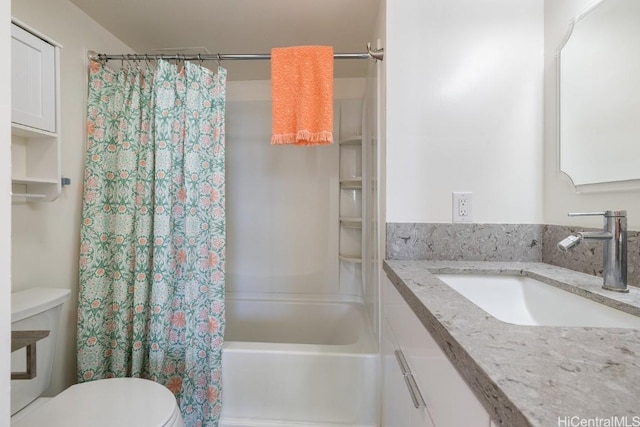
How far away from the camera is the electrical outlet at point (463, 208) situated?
1.18m

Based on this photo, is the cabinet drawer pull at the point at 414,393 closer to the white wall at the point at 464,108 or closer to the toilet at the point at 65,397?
the white wall at the point at 464,108

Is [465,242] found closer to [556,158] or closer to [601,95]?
[556,158]

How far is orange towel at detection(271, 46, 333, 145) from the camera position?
1.37 meters

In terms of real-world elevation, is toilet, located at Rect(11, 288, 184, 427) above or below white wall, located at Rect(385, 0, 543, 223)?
below

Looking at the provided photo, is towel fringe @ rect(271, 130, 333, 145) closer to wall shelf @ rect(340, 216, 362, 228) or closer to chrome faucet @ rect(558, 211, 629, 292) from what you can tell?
wall shelf @ rect(340, 216, 362, 228)

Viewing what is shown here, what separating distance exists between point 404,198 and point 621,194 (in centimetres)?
66

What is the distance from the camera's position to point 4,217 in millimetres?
477

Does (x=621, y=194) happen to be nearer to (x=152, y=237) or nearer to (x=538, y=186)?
(x=538, y=186)

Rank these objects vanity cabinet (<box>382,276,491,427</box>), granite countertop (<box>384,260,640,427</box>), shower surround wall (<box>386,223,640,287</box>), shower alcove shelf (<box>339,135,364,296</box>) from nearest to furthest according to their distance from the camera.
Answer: granite countertop (<box>384,260,640,427</box>) → vanity cabinet (<box>382,276,491,427</box>) → shower surround wall (<box>386,223,640,287</box>) → shower alcove shelf (<box>339,135,364,296</box>)

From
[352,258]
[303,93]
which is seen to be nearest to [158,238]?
[303,93]

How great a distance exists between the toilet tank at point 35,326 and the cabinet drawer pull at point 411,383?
4.48 feet

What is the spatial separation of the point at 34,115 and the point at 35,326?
0.85 meters

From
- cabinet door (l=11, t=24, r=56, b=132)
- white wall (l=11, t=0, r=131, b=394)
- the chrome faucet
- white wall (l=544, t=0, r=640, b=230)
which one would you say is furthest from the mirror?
white wall (l=11, t=0, r=131, b=394)

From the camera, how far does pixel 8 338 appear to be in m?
0.49
